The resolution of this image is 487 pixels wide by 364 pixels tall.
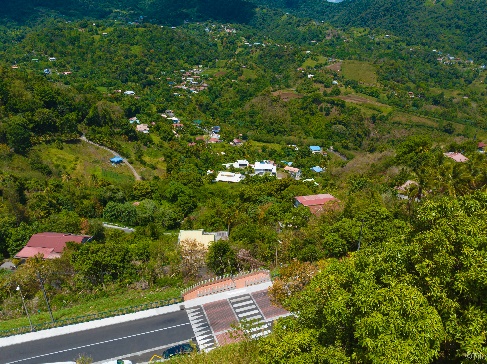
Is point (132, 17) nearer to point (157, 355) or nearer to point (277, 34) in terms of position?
Answer: point (277, 34)

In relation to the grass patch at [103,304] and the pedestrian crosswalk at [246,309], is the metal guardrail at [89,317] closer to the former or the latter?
the grass patch at [103,304]

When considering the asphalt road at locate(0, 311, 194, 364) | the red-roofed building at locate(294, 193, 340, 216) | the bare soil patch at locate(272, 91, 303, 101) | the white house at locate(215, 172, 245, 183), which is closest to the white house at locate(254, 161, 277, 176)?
the white house at locate(215, 172, 245, 183)

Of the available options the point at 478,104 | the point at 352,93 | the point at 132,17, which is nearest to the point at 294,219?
the point at 352,93

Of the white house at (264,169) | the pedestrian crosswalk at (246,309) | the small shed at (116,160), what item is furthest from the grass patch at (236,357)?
the white house at (264,169)

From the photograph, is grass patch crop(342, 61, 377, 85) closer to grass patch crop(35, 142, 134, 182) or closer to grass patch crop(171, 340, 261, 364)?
grass patch crop(35, 142, 134, 182)

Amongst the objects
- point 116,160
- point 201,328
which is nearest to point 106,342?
point 201,328

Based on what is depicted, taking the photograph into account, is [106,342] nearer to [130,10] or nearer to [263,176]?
[263,176]
